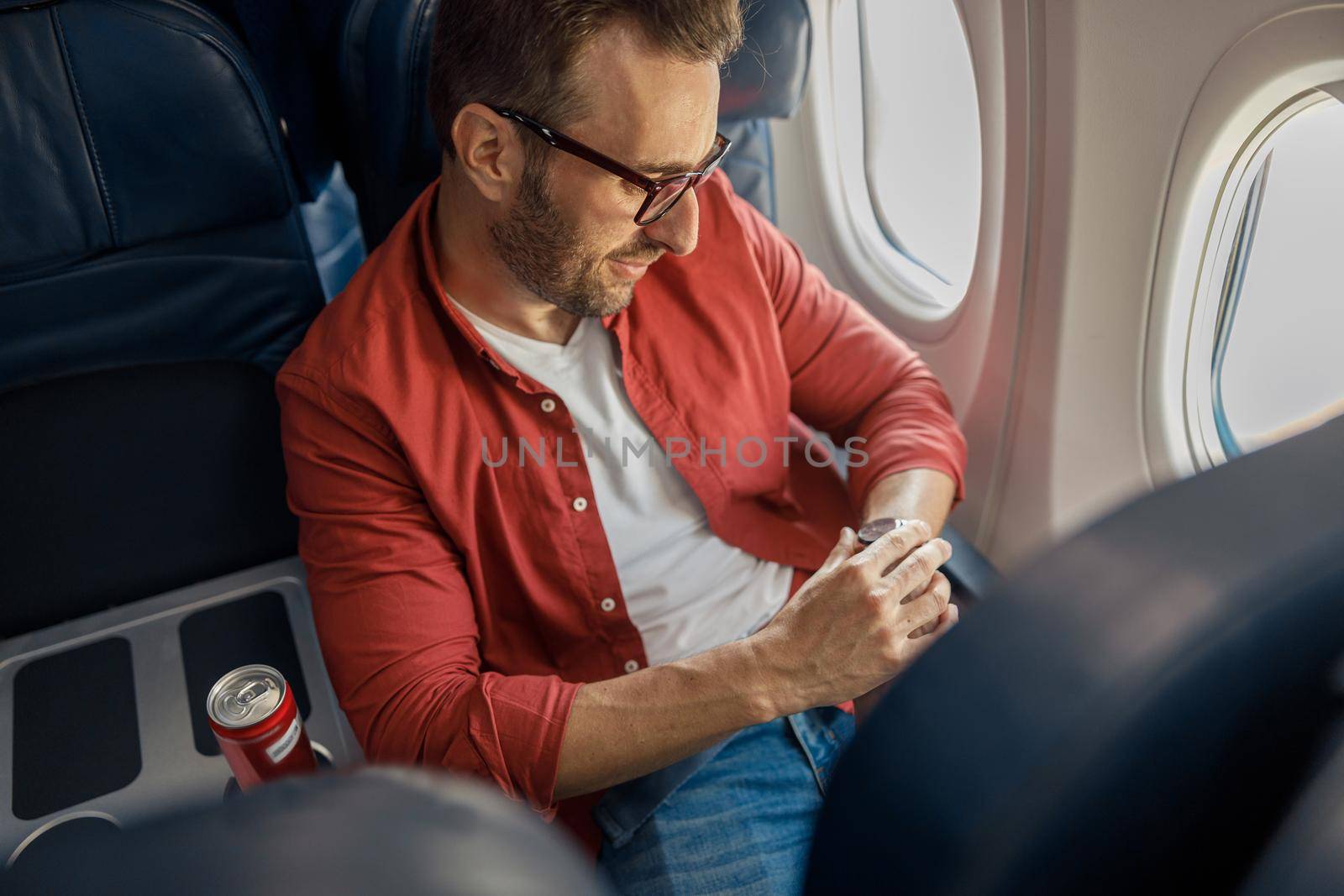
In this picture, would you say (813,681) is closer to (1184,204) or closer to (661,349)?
(661,349)

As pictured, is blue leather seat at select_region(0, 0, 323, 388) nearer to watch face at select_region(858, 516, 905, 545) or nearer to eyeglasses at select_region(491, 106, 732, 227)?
eyeglasses at select_region(491, 106, 732, 227)

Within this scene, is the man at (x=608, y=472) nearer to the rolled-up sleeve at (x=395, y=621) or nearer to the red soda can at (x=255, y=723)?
the rolled-up sleeve at (x=395, y=621)

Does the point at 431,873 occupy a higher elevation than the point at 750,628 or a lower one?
higher

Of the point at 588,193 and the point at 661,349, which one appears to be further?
the point at 661,349

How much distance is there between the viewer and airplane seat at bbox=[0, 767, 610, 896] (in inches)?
13.5

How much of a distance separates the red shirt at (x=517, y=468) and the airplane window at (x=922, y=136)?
1.60 ft

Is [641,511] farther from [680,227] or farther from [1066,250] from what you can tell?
[1066,250]

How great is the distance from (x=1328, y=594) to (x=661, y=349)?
1.05 metres

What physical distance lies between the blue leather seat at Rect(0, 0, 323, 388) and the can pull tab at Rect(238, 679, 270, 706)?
66cm

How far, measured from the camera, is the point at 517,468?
1356mm

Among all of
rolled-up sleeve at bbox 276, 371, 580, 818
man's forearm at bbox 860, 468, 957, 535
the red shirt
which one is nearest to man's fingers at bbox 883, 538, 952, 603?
man's forearm at bbox 860, 468, 957, 535

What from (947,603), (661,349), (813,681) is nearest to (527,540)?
(661,349)

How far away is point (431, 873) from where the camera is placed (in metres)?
0.35

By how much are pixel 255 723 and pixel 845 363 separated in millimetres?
1060
